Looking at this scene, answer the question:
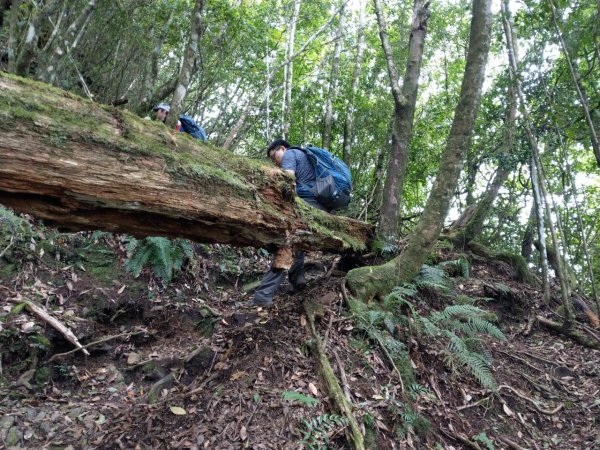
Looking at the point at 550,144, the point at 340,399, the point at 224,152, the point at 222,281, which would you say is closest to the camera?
the point at 340,399

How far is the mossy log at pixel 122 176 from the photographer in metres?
2.74

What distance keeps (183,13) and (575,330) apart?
1015 cm

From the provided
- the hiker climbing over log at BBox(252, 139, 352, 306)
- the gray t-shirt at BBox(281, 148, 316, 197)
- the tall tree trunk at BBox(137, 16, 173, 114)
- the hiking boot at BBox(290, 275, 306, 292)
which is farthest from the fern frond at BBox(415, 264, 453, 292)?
the tall tree trunk at BBox(137, 16, 173, 114)

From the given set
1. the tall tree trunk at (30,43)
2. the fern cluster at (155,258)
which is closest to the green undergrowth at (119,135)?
the fern cluster at (155,258)

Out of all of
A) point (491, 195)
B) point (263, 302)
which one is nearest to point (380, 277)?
point (263, 302)

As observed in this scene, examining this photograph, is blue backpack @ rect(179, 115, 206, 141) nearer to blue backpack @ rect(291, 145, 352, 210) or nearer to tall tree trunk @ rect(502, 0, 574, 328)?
blue backpack @ rect(291, 145, 352, 210)

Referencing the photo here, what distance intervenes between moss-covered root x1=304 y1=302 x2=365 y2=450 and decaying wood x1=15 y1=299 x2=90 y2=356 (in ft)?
8.22

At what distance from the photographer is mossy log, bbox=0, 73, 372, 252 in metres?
2.74

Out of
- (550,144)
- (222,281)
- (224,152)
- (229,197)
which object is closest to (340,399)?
(229,197)

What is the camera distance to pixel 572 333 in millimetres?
6566

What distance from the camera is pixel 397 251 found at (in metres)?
6.55

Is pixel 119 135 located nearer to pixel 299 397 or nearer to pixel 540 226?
pixel 299 397

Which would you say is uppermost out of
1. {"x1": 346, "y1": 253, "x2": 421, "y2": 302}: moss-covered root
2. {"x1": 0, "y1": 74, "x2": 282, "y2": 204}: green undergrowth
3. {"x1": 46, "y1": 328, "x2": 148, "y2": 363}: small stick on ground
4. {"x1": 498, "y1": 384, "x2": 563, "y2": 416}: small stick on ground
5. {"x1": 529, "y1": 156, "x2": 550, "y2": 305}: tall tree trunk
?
{"x1": 529, "y1": 156, "x2": 550, "y2": 305}: tall tree trunk

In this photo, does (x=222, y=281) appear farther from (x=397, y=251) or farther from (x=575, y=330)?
(x=575, y=330)
